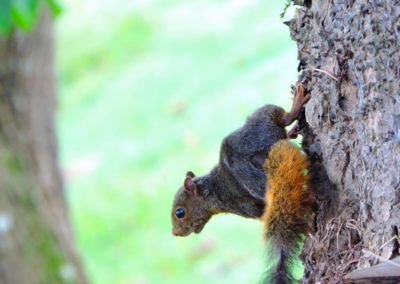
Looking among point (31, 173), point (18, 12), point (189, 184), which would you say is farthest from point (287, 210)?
point (31, 173)

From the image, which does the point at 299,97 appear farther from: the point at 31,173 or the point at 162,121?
the point at 162,121

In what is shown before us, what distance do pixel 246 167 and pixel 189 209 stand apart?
48 centimetres

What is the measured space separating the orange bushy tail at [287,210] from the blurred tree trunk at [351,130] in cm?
5

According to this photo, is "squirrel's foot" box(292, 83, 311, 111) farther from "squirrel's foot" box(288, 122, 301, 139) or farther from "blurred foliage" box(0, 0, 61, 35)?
"blurred foliage" box(0, 0, 61, 35)

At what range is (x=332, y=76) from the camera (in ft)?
5.16

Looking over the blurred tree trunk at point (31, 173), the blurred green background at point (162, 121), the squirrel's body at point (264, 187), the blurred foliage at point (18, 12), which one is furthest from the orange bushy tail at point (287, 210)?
the blurred green background at point (162, 121)

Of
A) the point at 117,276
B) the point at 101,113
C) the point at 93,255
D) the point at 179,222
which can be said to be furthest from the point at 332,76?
the point at 101,113

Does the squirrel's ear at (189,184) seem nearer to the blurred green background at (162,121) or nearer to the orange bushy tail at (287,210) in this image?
the orange bushy tail at (287,210)

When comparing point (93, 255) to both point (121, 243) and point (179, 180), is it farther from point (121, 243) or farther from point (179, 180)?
point (179, 180)

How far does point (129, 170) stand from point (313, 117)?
5207 millimetres

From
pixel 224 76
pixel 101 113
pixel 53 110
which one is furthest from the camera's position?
pixel 101 113

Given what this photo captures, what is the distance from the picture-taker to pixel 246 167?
192cm

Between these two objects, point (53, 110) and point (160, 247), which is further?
point (160, 247)

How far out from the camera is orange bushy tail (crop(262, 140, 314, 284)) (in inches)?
62.2
